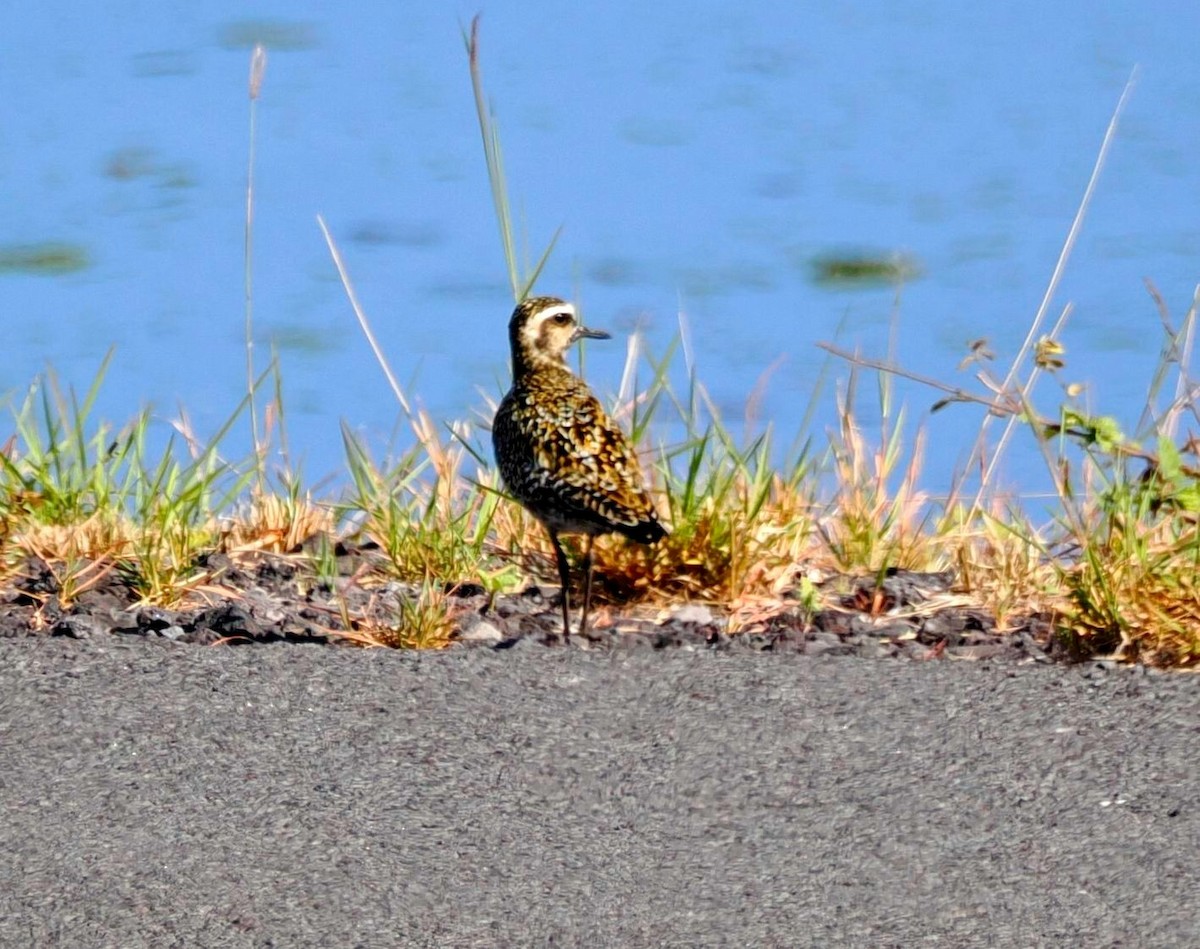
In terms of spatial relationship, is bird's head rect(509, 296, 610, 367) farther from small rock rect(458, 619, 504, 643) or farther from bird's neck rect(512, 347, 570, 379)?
small rock rect(458, 619, 504, 643)

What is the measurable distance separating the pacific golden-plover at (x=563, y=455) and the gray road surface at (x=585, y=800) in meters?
0.52

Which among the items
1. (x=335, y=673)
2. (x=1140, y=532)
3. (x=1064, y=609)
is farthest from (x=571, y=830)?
(x=1140, y=532)

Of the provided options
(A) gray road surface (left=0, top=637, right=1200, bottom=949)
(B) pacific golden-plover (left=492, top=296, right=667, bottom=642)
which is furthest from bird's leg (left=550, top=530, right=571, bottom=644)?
(A) gray road surface (left=0, top=637, right=1200, bottom=949)

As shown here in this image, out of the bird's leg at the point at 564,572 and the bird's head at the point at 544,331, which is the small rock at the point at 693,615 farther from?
the bird's head at the point at 544,331

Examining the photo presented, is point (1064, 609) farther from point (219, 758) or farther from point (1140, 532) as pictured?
point (219, 758)

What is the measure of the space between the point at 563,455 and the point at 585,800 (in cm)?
178

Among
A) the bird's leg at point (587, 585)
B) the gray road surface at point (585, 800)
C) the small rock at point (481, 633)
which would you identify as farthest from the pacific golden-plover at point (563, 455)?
the gray road surface at point (585, 800)

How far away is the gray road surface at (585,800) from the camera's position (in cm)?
464

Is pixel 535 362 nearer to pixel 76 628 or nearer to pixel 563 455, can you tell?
pixel 563 455

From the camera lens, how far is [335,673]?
20.1ft

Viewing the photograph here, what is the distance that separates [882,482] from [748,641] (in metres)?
1.19

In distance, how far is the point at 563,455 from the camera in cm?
684

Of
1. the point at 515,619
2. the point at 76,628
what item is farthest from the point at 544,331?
the point at 76,628

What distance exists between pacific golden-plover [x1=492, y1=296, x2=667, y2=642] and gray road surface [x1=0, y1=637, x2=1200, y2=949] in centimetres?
52
